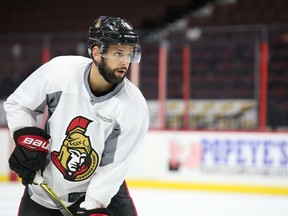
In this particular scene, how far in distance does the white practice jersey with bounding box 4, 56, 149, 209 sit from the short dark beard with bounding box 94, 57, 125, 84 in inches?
2.9

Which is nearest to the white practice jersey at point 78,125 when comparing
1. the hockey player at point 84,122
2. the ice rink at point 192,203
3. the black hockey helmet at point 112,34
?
the hockey player at point 84,122

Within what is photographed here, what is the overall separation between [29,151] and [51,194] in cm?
21

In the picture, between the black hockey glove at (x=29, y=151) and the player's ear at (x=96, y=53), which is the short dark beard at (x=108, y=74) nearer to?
the player's ear at (x=96, y=53)

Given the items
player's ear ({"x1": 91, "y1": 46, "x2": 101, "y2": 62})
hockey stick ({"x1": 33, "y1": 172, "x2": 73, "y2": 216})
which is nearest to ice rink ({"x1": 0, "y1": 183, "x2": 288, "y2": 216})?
hockey stick ({"x1": 33, "y1": 172, "x2": 73, "y2": 216})

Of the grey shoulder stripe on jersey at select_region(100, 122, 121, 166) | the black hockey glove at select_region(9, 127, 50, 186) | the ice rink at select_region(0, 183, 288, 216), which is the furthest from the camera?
the ice rink at select_region(0, 183, 288, 216)

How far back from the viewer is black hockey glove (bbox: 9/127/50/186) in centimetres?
234

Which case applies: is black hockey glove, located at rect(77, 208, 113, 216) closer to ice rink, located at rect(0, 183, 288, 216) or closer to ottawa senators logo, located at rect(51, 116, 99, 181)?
ottawa senators logo, located at rect(51, 116, 99, 181)

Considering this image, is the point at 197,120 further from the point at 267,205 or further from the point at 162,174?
the point at 267,205

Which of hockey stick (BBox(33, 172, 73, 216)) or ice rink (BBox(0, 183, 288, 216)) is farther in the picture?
ice rink (BBox(0, 183, 288, 216))

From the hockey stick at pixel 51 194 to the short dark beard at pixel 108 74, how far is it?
48 centimetres

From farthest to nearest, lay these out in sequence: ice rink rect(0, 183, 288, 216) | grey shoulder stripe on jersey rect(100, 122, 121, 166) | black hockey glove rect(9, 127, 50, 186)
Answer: ice rink rect(0, 183, 288, 216)
grey shoulder stripe on jersey rect(100, 122, 121, 166)
black hockey glove rect(9, 127, 50, 186)

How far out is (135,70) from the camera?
7250 millimetres

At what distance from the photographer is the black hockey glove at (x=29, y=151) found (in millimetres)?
2342

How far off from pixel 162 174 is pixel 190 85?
1.12 m
